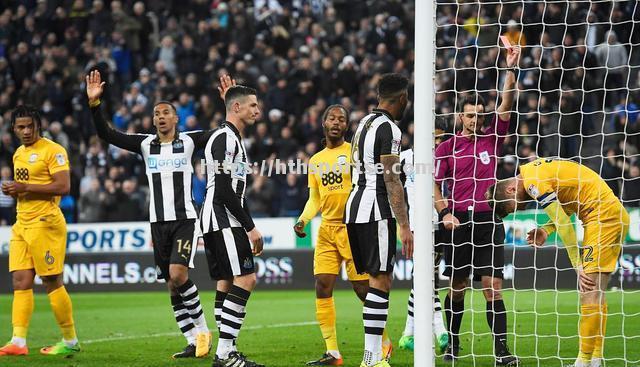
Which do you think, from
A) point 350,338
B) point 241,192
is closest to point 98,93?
point 241,192

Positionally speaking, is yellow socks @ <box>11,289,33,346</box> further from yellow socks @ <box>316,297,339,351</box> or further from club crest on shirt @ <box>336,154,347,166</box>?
club crest on shirt @ <box>336,154,347,166</box>

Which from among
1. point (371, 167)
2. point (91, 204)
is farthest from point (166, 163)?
point (91, 204)

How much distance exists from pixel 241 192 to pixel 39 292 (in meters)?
11.3

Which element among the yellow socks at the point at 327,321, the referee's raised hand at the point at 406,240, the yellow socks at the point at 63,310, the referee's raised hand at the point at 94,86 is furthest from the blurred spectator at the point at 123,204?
the referee's raised hand at the point at 406,240

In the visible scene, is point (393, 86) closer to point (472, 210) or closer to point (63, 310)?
point (472, 210)

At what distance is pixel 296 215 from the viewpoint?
18.1 meters

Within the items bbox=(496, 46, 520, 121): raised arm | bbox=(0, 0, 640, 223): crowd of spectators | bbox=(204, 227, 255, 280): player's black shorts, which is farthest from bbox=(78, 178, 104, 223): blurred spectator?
bbox=(496, 46, 520, 121): raised arm

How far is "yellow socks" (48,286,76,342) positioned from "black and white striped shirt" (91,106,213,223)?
1.16 metres

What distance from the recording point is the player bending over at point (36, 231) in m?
9.17

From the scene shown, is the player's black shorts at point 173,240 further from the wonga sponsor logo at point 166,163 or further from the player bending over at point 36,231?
the player bending over at point 36,231

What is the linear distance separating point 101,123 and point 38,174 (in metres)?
1.07

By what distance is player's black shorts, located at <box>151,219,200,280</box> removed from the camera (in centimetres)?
891

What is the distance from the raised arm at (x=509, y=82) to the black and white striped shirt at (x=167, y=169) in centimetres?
304

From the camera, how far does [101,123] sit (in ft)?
28.7
